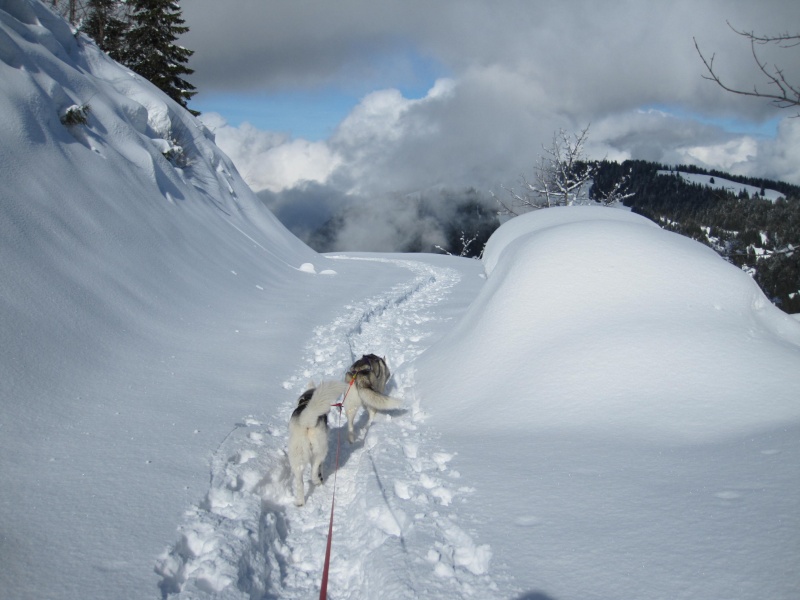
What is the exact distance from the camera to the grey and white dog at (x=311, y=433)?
3850 millimetres

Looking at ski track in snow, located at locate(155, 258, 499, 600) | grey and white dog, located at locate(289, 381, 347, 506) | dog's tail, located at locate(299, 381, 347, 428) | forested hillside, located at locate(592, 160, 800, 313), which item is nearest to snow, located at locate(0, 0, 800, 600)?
ski track in snow, located at locate(155, 258, 499, 600)

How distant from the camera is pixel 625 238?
19.9 ft

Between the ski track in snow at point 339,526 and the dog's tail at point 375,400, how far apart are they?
275 mm

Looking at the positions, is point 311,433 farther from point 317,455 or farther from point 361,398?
point 361,398

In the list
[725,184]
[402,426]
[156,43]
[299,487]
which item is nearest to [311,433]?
[299,487]

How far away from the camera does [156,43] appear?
23438 mm

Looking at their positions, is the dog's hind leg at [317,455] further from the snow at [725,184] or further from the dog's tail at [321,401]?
the snow at [725,184]

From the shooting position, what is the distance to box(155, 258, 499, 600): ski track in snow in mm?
2717

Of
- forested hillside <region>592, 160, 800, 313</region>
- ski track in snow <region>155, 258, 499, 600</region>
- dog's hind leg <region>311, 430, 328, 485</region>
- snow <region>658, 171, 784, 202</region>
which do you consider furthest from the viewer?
snow <region>658, 171, 784, 202</region>

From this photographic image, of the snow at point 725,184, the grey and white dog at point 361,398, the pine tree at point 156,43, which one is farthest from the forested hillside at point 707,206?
the grey and white dog at point 361,398

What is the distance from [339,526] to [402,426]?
172 centimetres

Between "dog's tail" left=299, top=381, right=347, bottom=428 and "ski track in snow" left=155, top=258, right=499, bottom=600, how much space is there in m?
0.66

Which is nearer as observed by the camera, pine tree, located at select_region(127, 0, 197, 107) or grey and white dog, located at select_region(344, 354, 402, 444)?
grey and white dog, located at select_region(344, 354, 402, 444)

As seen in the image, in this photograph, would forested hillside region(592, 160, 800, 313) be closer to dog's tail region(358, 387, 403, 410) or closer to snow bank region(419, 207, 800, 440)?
snow bank region(419, 207, 800, 440)
